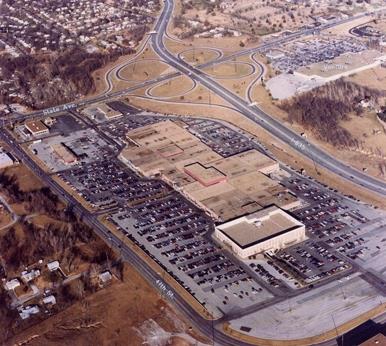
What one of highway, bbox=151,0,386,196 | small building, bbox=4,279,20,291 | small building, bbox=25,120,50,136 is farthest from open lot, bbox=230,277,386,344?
small building, bbox=25,120,50,136

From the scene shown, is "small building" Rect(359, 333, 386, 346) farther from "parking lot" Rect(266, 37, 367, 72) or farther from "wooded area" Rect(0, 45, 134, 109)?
"wooded area" Rect(0, 45, 134, 109)

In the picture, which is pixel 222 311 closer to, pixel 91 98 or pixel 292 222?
pixel 292 222

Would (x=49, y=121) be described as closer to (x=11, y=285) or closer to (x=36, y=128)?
(x=36, y=128)

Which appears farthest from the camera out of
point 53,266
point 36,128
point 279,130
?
point 36,128

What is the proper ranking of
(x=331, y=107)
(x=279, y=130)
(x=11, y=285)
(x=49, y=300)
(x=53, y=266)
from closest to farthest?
(x=49, y=300), (x=11, y=285), (x=53, y=266), (x=279, y=130), (x=331, y=107)

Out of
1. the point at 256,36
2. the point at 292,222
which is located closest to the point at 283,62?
the point at 256,36

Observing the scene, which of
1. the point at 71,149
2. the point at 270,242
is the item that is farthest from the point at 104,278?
the point at 71,149

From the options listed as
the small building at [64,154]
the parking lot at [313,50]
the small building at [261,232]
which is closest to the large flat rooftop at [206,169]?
the small building at [261,232]
